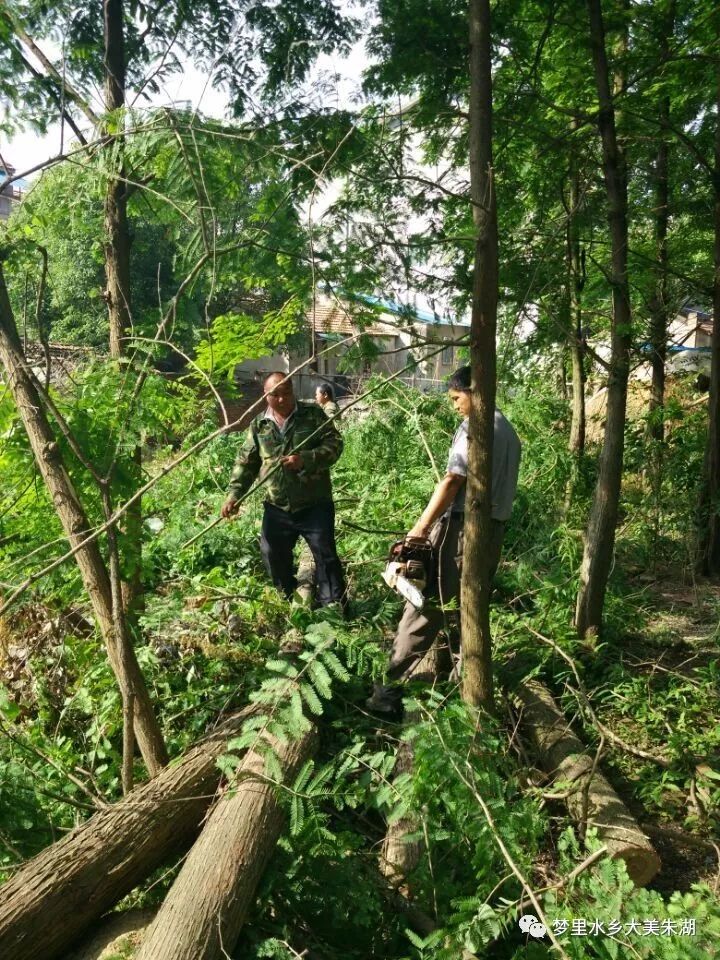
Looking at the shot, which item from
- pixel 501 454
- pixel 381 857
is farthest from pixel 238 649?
pixel 501 454

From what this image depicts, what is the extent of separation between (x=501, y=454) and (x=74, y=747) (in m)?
3.06

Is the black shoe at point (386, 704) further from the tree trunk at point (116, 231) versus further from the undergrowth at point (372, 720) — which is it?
the tree trunk at point (116, 231)

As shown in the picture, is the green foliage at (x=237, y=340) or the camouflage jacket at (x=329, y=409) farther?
the camouflage jacket at (x=329, y=409)

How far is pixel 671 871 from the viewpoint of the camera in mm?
3270

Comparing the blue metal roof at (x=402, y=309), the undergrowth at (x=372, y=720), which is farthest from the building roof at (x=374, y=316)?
the undergrowth at (x=372, y=720)

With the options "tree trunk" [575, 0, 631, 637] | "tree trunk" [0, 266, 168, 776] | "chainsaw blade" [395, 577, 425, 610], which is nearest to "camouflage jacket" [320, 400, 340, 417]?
"chainsaw blade" [395, 577, 425, 610]

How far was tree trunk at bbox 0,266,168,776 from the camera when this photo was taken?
3166 millimetres

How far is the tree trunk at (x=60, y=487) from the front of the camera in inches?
125

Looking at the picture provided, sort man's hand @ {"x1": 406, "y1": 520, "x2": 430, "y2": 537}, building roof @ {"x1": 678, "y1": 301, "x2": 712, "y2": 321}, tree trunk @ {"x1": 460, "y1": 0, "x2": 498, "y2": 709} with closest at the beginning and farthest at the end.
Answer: tree trunk @ {"x1": 460, "y1": 0, "x2": 498, "y2": 709}
man's hand @ {"x1": 406, "y1": 520, "x2": 430, "y2": 537}
building roof @ {"x1": 678, "y1": 301, "x2": 712, "y2": 321}

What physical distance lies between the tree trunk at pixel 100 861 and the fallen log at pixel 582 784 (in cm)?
173

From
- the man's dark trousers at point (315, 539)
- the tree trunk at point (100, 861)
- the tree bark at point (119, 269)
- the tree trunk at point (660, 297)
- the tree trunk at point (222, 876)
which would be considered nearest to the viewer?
the tree trunk at point (222, 876)

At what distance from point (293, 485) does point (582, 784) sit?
2.71 m

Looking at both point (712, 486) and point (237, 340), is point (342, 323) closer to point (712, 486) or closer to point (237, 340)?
point (237, 340)

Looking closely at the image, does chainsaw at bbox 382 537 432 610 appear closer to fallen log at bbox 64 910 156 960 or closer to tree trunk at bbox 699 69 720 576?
fallen log at bbox 64 910 156 960
